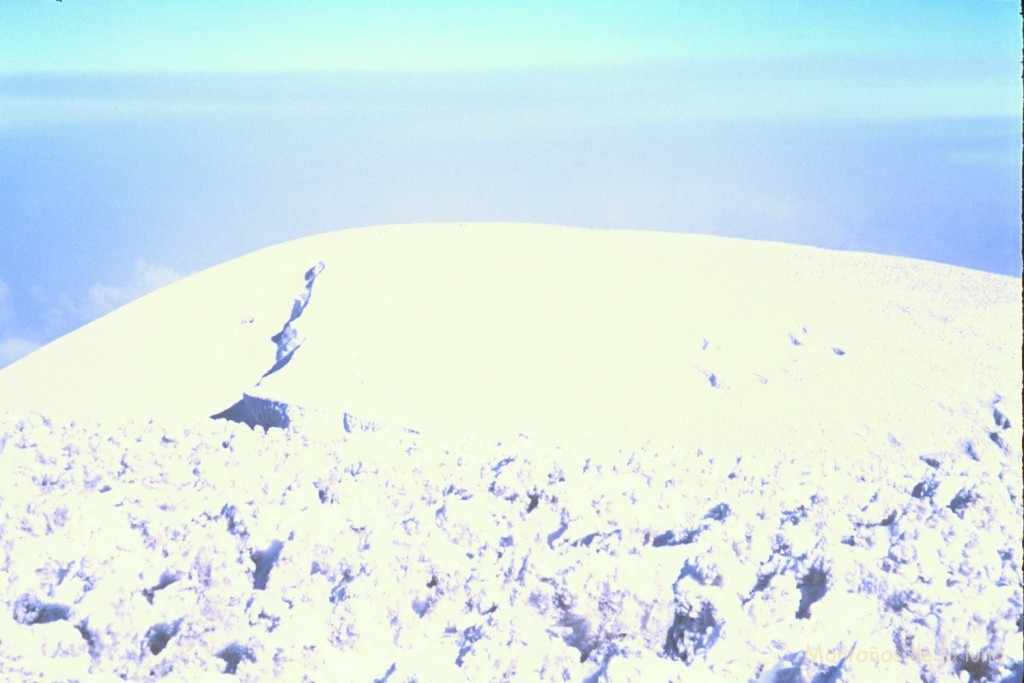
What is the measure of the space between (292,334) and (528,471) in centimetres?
239

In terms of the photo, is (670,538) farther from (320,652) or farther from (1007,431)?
(1007,431)

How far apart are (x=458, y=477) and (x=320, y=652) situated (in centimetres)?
103

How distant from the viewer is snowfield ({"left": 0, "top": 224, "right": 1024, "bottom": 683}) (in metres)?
2.21

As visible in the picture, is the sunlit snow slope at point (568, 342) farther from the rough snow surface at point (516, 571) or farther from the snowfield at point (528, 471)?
the rough snow surface at point (516, 571)

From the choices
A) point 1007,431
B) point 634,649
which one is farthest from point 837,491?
point 1007,431

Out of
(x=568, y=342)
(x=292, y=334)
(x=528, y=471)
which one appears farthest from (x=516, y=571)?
(x=292, y=334)

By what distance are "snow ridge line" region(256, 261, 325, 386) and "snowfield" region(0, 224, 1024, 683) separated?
23 mm

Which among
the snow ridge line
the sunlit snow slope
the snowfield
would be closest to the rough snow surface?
the snowfield

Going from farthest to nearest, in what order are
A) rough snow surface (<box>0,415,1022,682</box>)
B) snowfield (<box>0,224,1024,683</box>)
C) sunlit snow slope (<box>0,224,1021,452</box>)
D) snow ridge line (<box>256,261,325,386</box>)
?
snow ridge line (<box>256,261,325,386</box>) → sunlit snow slope (<box>0,224,1021,452</box>) → snowfield (<box>0,224,1024,683</box>) → rough snow surface (<box>0,415,1022,682</box>)

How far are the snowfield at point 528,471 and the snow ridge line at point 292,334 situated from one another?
23mm

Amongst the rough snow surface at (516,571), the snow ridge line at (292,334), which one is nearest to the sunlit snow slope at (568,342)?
the snow ridge line at (292,334)

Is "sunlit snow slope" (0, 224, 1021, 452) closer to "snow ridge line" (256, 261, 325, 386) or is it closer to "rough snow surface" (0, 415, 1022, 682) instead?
"snow ridge line" (256, 261, 325, 386)

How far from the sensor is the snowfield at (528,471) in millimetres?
2205

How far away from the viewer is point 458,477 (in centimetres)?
315
